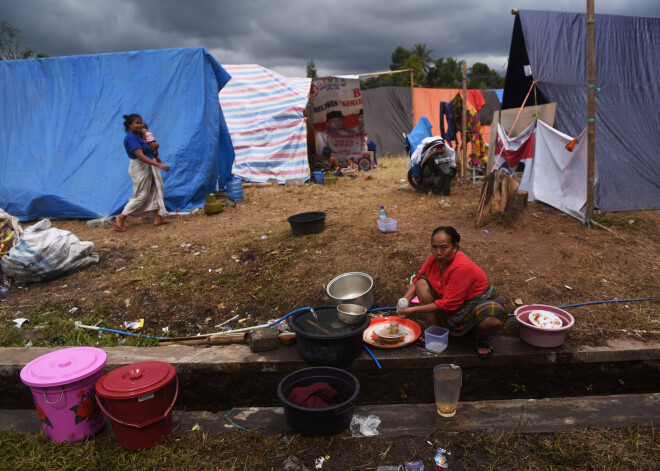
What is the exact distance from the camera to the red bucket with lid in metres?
2.31

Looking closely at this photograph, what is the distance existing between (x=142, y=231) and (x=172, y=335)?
330cm

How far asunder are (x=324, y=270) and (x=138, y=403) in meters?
2.43

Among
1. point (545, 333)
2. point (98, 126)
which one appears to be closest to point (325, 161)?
point (98, 126)

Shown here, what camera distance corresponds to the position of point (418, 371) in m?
3.15

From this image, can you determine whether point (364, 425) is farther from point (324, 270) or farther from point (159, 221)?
point (159, 221)

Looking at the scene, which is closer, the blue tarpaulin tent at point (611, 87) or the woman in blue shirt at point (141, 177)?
the woman in blue shirt at point (141, 177)

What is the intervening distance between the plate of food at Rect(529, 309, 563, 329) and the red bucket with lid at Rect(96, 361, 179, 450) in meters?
2.68

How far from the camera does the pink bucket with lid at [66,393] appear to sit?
7.89 ft

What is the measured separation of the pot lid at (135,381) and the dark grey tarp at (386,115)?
581 inches

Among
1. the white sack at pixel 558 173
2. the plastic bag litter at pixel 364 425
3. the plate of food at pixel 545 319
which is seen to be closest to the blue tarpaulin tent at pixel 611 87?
the white sack at pixel 558 173

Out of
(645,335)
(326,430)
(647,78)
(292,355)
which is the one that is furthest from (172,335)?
(647,78)

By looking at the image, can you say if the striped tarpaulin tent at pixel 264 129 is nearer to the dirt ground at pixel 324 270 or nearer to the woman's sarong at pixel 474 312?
the dirt ground at pixel 324 270

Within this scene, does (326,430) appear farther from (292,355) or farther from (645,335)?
(645,335)

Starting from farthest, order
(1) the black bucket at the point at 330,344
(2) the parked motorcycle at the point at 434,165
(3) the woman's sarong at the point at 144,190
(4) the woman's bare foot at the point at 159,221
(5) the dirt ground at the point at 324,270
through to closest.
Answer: (2) the parked motorcycle at the point at 434,165 < (4) the woman's bare foot at the point at 159,221 < (3) the woman's sarong at the point at 144,190 < (5) the dirt ground at the point at 324,270 < (1) the black bucket at the point at 330,344
